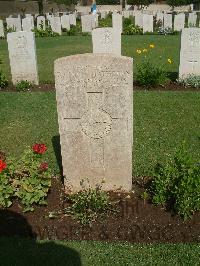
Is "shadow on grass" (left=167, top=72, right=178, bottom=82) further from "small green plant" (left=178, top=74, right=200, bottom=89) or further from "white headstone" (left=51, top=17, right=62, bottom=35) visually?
"white headstone" (left=51, top=17, right=62, bottom=35)

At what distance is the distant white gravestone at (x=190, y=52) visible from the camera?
1073cm

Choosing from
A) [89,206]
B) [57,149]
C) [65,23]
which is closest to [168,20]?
[65,23]

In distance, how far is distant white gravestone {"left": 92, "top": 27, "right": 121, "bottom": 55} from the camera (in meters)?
12.1

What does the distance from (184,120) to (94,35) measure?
5.31m

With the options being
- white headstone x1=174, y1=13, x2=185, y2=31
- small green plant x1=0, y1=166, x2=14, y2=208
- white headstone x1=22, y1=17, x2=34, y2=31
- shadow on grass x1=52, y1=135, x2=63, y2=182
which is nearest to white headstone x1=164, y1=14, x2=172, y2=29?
white headstone x1=174, y1=13, x2=185, y2=31

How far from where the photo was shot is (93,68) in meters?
4.47

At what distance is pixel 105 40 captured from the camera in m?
12.3

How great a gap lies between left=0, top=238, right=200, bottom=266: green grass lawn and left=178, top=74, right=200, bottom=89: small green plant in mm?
7275

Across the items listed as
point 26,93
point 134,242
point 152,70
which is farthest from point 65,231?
point 152,70

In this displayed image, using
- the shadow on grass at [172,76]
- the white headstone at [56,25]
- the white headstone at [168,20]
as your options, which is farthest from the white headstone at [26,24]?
the shadow on grass at [172,76]

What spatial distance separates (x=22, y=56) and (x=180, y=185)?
8.12m

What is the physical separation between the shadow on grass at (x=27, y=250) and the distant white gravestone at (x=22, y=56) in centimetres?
741

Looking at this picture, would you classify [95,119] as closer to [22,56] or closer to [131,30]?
[22,56]

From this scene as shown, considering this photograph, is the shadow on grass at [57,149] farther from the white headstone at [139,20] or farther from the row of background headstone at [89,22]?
the white headstone at [139,20]
